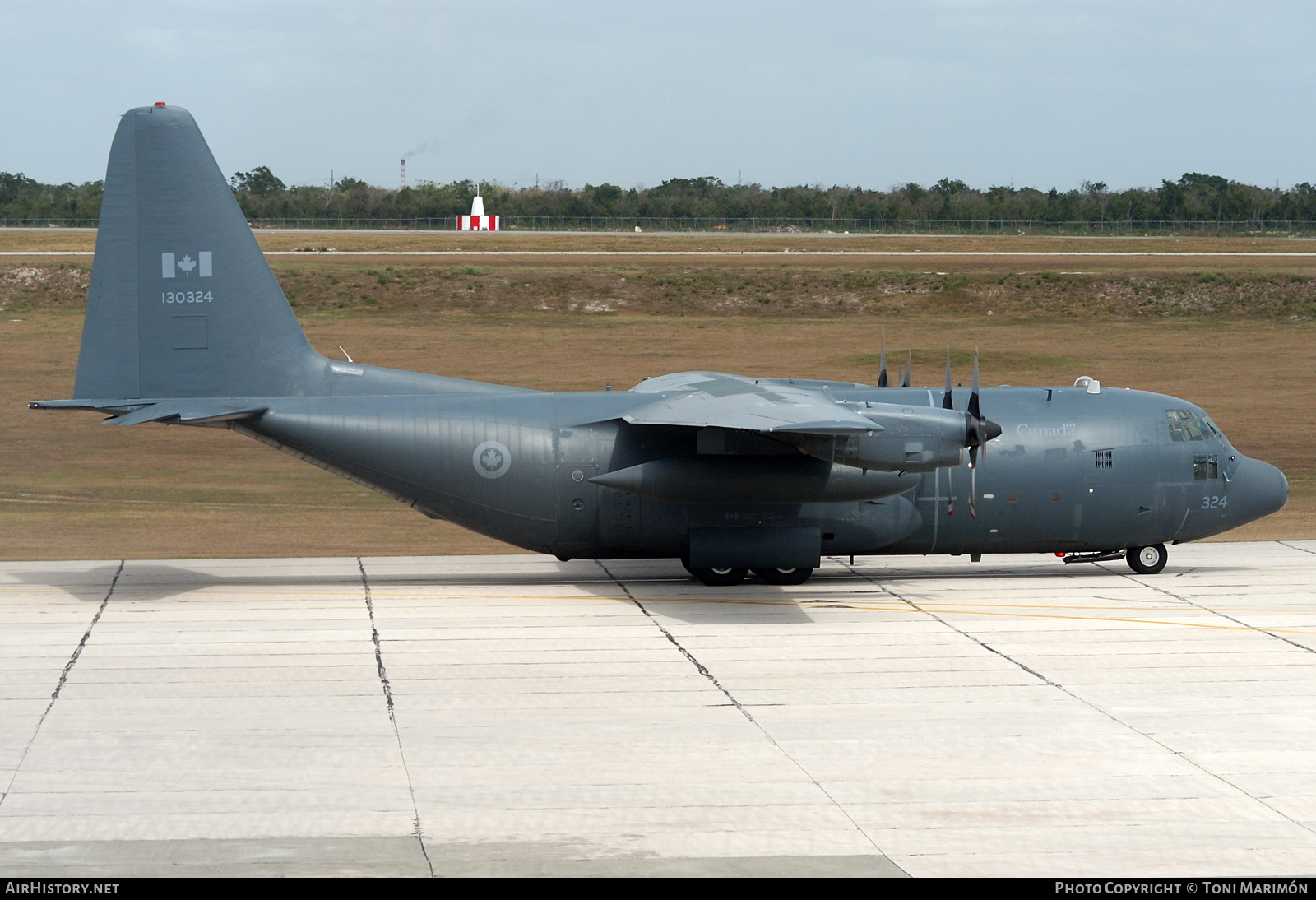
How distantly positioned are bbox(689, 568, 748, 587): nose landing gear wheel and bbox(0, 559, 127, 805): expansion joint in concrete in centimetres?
1051

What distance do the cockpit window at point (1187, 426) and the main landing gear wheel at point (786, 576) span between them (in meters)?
7.64

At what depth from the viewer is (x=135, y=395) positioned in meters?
24.9

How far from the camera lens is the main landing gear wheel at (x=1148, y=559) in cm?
2784

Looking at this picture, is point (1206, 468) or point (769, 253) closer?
point (1206, 468)

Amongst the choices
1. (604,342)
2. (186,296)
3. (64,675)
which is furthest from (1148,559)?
(604,342)

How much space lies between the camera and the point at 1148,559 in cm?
2786

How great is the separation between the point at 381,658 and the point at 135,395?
765 centimetres

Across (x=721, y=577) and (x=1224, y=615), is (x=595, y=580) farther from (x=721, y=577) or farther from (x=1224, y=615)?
(x=1224, y=615)

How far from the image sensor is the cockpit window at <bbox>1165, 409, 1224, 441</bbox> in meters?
27.1

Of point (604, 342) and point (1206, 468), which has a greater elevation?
point (604, 342)

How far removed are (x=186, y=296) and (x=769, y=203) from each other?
11332 cm

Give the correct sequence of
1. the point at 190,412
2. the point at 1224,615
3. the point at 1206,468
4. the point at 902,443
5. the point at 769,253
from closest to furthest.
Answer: the point at 902,443 < the point at 1224,615 < the point at 190,412 < the point at 1206,468 < the point at 769,253

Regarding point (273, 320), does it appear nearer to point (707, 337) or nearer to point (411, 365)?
point (411, 365)

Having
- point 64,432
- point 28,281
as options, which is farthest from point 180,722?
point 28,281
